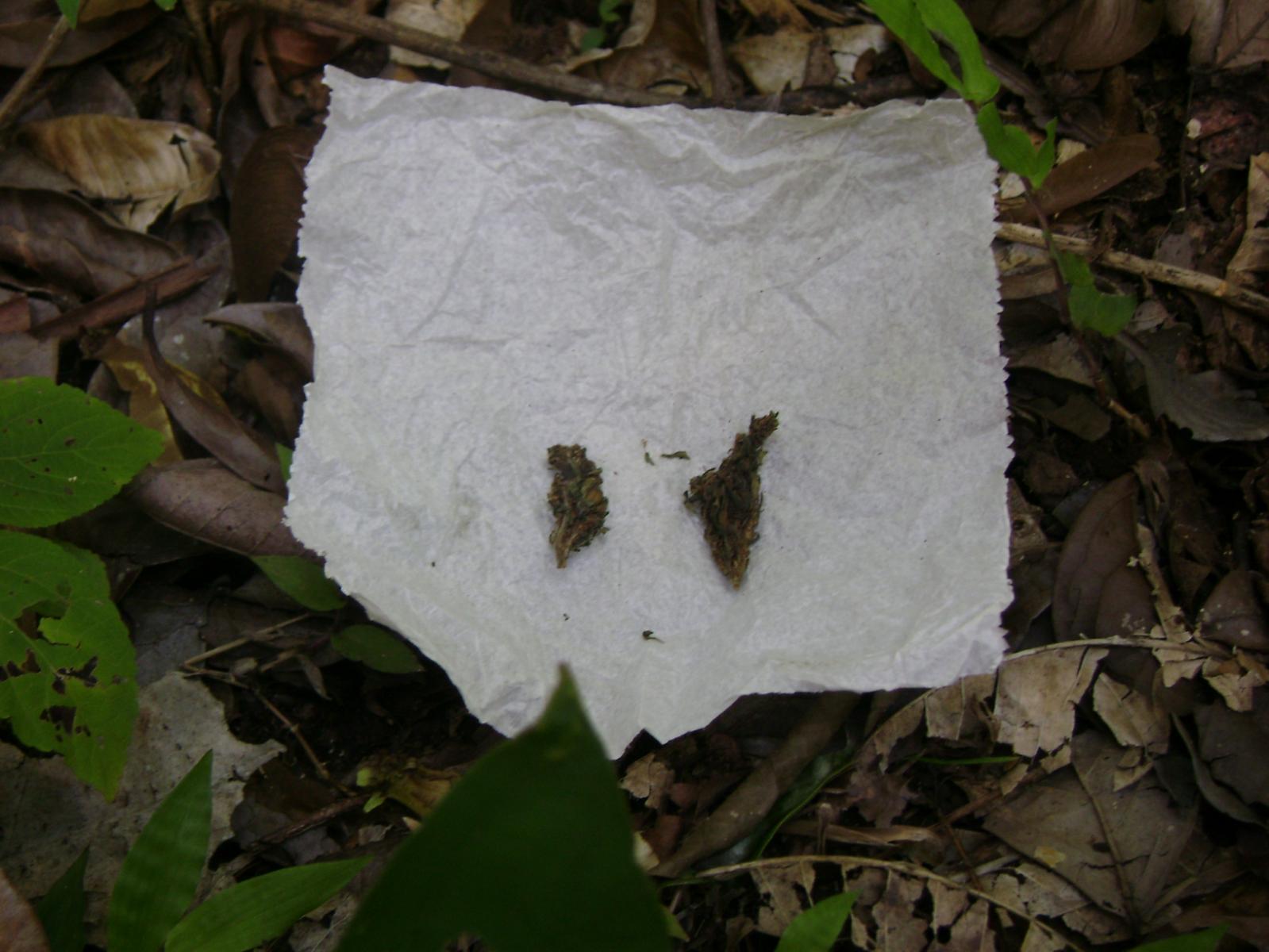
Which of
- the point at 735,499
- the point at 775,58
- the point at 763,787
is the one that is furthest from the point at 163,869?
the point at 775,58

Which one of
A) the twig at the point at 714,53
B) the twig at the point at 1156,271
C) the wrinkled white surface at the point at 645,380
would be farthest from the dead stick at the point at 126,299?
the twig at the point at 1156,271

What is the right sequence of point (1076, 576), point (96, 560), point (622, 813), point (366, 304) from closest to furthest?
point (622, 813) → point (96, 560) → point (1076, 576) → point (366, 304)

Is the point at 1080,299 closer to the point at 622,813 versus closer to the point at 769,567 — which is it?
the point at 769,567

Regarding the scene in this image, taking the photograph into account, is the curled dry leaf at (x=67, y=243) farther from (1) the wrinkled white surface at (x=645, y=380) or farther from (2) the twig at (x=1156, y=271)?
(2) the twig at (x=1156, y=271)

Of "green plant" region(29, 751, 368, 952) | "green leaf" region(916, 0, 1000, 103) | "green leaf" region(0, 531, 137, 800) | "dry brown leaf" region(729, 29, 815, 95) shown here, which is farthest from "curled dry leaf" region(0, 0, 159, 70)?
"green leaf" region(916, 0, 1000, 103)

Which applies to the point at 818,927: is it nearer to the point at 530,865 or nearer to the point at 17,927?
the point at 530,865

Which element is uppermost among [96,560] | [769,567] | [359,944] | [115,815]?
[359,944]

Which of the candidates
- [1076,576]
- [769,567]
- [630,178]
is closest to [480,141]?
[630,178]
